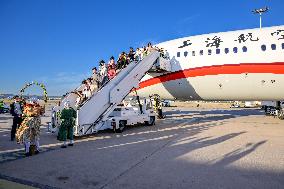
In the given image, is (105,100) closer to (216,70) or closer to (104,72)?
(104,72)

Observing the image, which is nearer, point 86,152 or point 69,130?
point 86,152

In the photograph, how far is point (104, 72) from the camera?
18312 mm

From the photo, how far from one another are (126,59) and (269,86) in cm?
964

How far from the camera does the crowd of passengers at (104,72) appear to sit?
1675 cm

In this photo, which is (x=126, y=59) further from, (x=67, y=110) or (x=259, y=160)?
(x=259, y=160)

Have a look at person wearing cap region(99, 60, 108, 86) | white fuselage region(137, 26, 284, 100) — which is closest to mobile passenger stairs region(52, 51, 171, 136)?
person wearing cap region(99, 60, 108, 86)

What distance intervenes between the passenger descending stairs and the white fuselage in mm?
3725

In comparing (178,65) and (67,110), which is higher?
(178,65)

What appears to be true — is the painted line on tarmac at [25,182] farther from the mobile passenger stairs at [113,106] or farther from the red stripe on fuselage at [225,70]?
the red stripe on fuselage at [225,70]

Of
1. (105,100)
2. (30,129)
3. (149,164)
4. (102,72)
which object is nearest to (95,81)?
(102,72)

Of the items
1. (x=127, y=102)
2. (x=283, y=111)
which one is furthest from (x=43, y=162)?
(x=283, y=111)

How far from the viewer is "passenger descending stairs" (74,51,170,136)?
1380 cm

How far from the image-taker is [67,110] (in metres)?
11.9

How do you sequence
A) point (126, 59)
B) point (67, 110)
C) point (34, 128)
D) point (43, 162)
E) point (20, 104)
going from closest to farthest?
1. point (43, 162)
2. point (34, 128)
3. point (67, 110)
4. point (20, 104)
5. point (126, 59)
